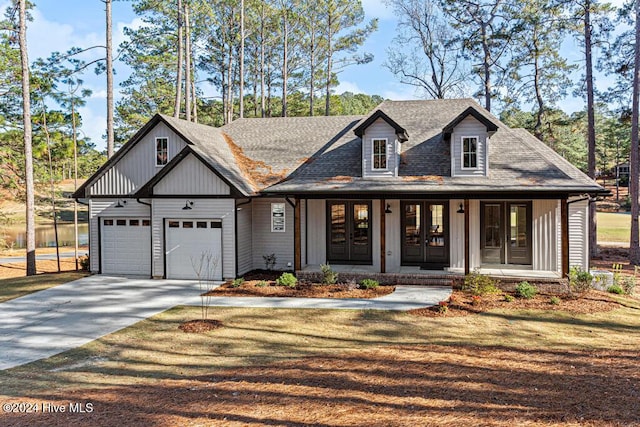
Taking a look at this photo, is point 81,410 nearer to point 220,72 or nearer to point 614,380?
point 614,380

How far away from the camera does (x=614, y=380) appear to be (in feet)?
19.9

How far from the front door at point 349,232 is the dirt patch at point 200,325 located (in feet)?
21.4

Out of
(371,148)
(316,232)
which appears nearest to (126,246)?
(316,232)

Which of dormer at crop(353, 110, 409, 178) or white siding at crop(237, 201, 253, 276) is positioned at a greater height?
dormer at crop(353, 110, 409, 178)

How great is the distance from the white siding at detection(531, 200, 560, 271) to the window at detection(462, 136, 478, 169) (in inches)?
94.3

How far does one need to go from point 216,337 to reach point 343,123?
39.9 ft

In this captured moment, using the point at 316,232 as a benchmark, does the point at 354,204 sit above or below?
above

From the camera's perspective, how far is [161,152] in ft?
52.0

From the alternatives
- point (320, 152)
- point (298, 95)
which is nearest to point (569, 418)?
point (320, 152)

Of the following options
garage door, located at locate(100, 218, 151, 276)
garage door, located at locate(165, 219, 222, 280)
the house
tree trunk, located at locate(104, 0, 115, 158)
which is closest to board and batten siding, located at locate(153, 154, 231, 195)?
the house

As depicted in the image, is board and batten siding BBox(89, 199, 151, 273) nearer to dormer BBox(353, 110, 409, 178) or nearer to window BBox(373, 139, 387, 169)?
dormer BBox(353, 110, 409, 178)

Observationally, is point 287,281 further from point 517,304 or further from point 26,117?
point 26,117

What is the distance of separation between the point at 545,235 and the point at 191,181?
38.6ft

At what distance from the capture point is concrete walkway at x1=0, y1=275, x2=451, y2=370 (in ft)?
27.9
